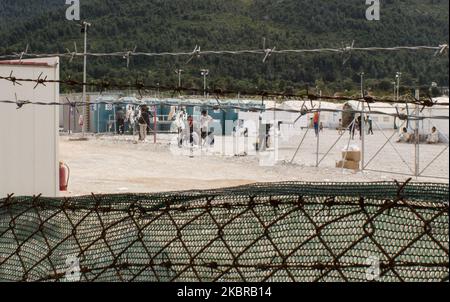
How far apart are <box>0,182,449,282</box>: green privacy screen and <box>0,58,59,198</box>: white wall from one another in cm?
357

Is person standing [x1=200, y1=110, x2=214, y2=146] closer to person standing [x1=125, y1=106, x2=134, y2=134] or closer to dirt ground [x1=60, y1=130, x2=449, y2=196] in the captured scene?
dirt ground [x1=60, y1=130, x2=449, y2=196]

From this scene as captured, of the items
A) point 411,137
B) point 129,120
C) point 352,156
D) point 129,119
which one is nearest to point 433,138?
point 411,137

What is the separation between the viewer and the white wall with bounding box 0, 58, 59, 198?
6.54 metres

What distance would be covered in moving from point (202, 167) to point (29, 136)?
10.0m

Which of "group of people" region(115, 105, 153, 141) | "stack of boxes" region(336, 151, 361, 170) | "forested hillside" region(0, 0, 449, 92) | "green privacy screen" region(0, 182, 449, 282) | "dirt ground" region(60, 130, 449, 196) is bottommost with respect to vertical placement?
"dirt ground" region(60, 130, 449, 196)

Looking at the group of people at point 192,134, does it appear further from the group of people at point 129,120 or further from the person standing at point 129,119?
the person standing at point 129,119

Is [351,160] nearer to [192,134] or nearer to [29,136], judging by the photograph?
[192,134]

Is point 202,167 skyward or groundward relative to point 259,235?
groundward

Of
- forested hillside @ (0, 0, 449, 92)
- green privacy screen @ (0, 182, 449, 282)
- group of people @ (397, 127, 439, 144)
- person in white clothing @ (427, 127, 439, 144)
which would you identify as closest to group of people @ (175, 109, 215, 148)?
forested hillside @ (0, 0, 449, 92)

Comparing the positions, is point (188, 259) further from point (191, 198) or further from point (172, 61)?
point (172, 61)

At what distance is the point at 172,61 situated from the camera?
49.5m

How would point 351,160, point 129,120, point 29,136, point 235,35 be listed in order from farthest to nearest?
1. point 235,35
2. point 129,120
3. point 351,160
4. point 29,136

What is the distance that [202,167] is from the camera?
16.7m

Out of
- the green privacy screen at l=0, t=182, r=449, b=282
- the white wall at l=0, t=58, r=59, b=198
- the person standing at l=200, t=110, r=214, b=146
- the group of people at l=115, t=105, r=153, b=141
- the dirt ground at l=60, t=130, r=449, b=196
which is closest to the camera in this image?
the green privacy screen at l=0, t=182, r=449, b=282
